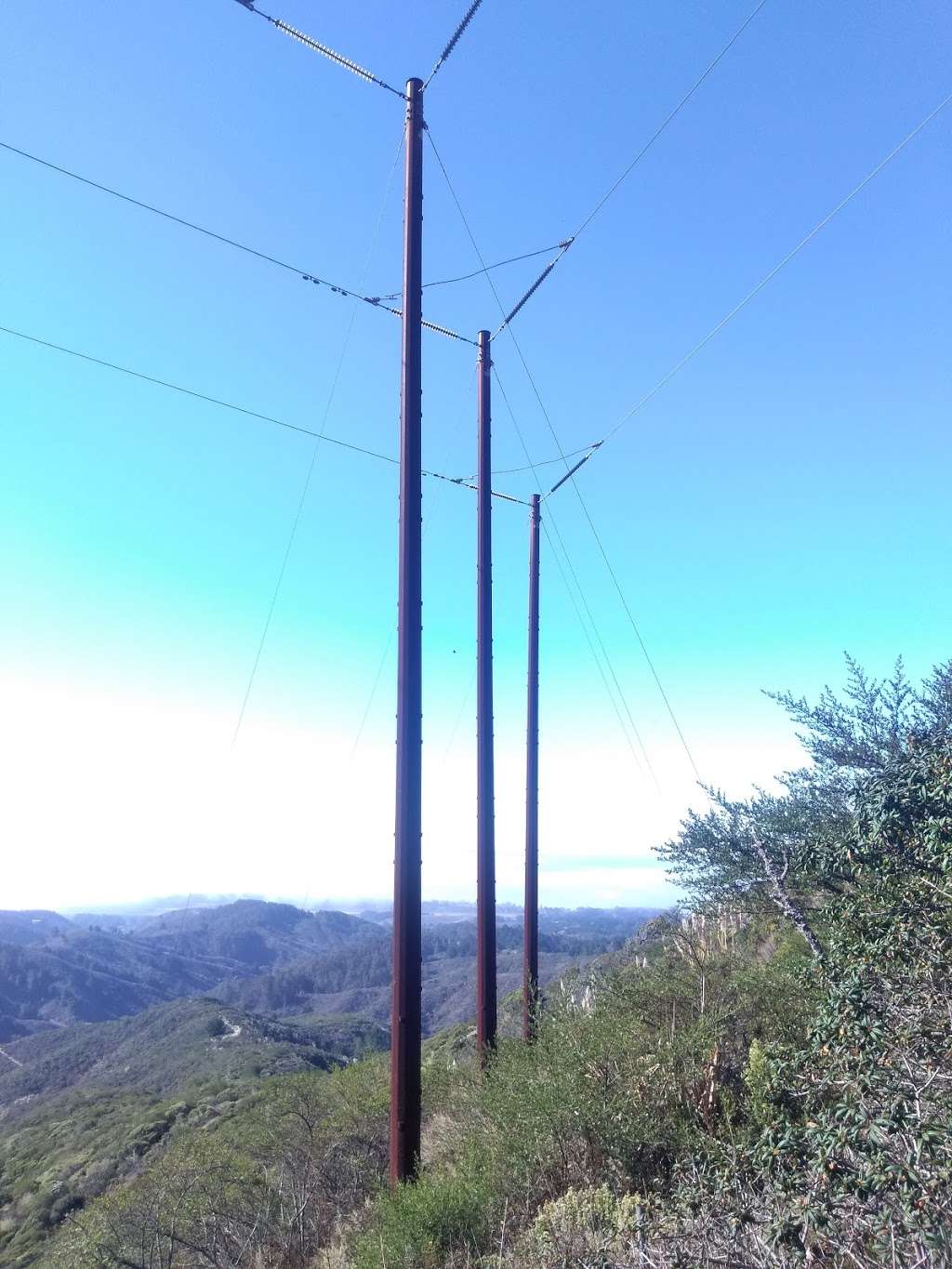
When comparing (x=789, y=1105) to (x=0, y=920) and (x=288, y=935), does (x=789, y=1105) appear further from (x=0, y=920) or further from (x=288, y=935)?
(x=0, y=920)

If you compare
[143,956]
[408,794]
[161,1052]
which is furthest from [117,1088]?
[143,956]

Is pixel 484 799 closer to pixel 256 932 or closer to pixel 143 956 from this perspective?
pixel 143 956

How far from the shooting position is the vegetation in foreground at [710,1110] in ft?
13.7

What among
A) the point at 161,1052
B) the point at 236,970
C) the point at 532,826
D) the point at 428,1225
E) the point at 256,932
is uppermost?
the point at 532,826

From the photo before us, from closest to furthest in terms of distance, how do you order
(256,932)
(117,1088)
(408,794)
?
1. (408,794)
2. (117,1088)
3. (256,932)

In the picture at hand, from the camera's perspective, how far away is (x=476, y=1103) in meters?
9.70

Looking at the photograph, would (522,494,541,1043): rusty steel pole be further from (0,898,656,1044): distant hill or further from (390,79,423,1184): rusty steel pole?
(0,898,656,1044): distant hill

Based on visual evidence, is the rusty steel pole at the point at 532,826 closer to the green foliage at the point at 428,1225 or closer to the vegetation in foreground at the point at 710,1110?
the vegetation in foreground at the point at 710,1110

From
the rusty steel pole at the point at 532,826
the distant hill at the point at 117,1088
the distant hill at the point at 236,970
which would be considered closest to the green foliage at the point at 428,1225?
the rusty steel pole at the point at 532,826

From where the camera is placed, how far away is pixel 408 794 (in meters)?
8.38

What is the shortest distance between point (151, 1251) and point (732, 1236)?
862cm

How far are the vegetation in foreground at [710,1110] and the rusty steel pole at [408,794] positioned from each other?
2.34ft

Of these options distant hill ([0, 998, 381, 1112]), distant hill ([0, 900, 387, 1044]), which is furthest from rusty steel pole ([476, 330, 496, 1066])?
distant hill ([0, 900, 387, 1044])

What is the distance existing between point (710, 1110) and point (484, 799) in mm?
5332
